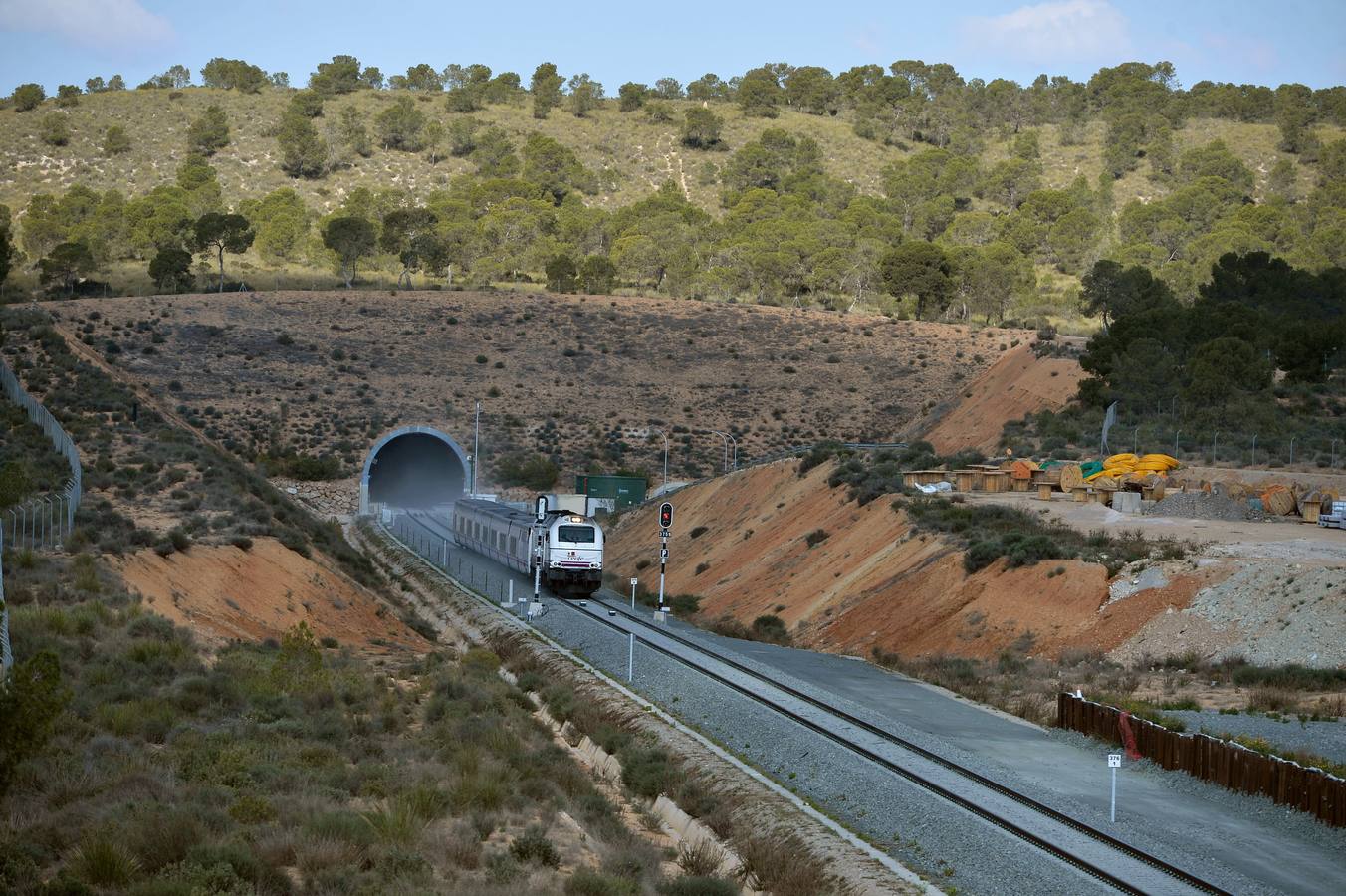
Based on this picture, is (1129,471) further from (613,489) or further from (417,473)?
(417,473)

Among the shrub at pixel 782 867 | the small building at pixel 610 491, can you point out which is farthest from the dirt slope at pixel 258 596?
the small building at pixel 610 491

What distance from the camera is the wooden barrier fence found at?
1873 centimetres

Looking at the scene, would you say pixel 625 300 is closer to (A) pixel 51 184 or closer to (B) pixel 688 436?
(B) pixel 688 436

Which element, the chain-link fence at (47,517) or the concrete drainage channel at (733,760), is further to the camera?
the chain-link fence at (47,517)

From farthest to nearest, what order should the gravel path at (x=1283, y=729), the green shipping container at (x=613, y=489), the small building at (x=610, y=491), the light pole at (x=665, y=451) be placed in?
the light pole at (x=665, y=451) < the green shipping container at (x=613, y=489) < the small building at (x=610, y=491) < the gravel path at (x=1283, y=729)

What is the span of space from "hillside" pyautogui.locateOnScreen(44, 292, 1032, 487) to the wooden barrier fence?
61882mm

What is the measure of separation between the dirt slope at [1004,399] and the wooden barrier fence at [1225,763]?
157 ft

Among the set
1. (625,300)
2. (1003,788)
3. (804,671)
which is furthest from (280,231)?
(1003,788)

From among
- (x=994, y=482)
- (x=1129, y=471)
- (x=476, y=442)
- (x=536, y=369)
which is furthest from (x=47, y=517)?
(x=536, y=369)

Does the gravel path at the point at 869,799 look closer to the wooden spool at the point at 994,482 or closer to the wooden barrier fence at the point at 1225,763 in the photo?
the wooden barrier fence at the point at 1225,763

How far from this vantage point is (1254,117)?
19725 cm

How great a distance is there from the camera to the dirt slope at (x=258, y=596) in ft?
105

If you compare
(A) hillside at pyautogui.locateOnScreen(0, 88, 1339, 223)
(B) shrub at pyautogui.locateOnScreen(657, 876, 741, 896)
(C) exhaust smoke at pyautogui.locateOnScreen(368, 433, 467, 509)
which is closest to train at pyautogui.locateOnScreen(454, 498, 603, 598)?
(B) shrub at pyautogui.locateOnScreen(657, 876, 741, 896)

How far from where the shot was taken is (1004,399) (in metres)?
78.9
